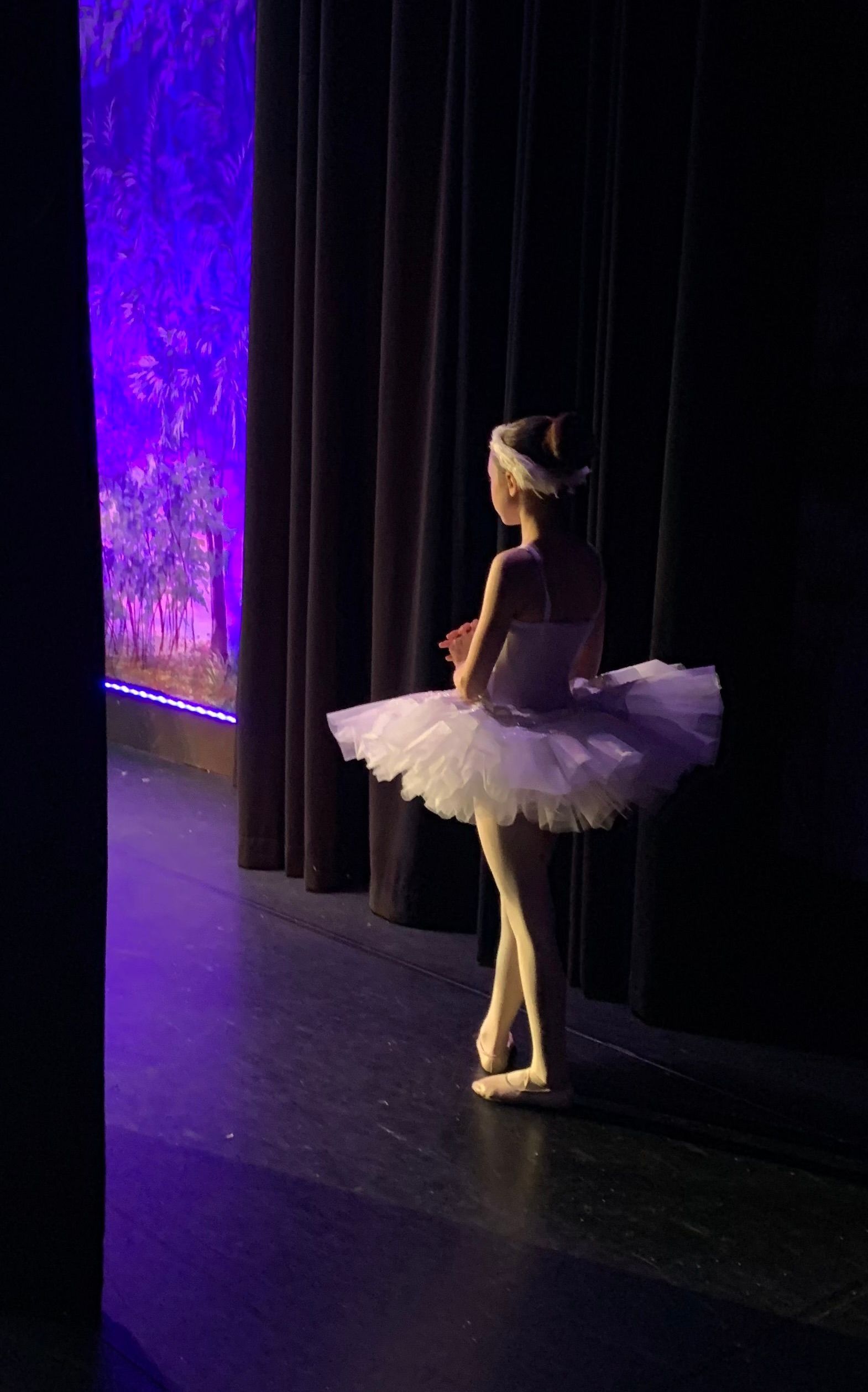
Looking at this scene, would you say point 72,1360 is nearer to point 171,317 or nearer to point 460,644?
point 460,644

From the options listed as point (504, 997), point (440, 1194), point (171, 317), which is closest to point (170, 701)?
point (171, 317)

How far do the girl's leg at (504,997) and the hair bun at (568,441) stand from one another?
939mm

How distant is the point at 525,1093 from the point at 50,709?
1.43 metres

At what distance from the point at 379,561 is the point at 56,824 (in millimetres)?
2124

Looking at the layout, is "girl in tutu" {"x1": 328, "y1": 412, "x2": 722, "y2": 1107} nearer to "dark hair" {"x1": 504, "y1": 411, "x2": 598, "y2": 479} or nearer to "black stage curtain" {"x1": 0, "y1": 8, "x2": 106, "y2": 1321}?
"dark hair" {"x1": 504, "y1": 411, "x2": 598, "y2": 479}

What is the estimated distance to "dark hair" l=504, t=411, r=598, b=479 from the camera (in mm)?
2779

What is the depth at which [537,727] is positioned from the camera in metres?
2.82

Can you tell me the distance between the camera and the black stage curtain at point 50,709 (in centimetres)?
194

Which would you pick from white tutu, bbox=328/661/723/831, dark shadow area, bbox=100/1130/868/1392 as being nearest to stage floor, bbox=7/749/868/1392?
dark shadow area, bbox=100/1130/868/1392

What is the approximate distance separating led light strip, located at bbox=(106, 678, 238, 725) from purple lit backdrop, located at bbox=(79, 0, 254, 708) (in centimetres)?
4

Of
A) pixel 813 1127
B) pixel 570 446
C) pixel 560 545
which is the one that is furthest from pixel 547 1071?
pixel 570 446

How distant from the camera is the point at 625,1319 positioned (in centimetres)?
224

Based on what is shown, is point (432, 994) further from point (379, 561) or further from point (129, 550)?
point (129, 550)

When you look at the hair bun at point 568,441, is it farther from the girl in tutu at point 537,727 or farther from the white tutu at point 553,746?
the white tutu at point 553,746
